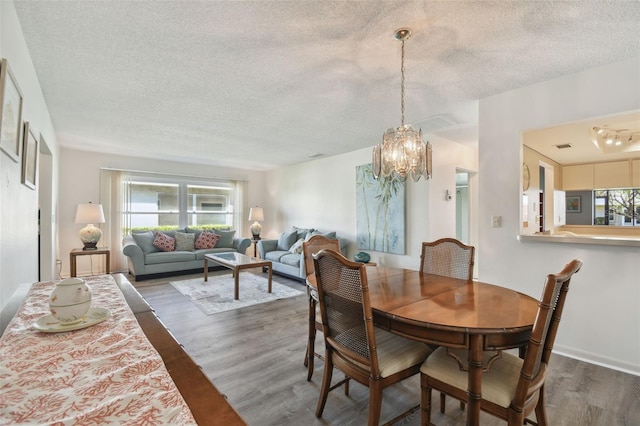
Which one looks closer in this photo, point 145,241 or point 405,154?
point 405,154

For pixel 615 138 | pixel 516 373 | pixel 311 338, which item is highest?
pixel 615 138

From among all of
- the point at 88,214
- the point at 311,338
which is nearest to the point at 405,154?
the point at 311,338

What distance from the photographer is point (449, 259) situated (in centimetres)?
230

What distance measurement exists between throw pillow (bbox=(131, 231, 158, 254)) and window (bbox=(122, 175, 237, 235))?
693 millimetres

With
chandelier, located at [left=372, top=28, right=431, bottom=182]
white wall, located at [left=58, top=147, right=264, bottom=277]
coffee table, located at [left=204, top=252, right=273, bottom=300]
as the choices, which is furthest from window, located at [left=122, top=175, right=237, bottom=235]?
chandelier, located at [left=372, top=28, right=431, bottom=182]

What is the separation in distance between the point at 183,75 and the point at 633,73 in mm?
3531

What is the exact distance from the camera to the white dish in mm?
1055

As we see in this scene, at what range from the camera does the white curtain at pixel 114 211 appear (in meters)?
5.55

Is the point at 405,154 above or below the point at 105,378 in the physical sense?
above

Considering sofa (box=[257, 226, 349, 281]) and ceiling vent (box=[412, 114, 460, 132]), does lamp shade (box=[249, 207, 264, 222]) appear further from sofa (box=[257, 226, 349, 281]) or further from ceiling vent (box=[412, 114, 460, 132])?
ceiling vent (box=[412, 114, 460, 132])

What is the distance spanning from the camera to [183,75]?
2.45 m

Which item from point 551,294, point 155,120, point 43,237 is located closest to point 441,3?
point 551,294

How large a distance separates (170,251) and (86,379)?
5276 millimetres

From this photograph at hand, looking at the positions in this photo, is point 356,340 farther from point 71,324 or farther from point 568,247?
point 568,247
